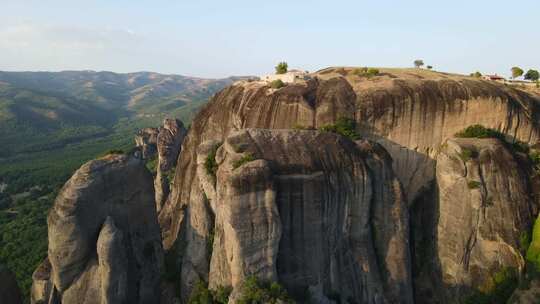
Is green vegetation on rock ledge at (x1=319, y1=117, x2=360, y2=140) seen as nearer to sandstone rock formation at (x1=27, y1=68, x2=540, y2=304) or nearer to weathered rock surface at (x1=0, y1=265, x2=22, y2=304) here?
sandstone rock formation at (x1=27, y1=68, x2=540, y2=304)

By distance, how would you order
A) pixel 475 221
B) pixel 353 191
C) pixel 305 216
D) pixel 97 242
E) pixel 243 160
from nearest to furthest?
pixel 243 160, pixel 97 242, pixel 305 216, pixel 353 191, pixel 475 221

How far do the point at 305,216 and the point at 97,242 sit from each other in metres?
15.3

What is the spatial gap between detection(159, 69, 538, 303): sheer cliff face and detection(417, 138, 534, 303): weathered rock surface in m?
0.11

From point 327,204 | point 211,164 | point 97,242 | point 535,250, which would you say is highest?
point 211,164

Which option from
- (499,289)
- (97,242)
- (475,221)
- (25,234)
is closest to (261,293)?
(97,242)

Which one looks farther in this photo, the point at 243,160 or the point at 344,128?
the point at 344,128

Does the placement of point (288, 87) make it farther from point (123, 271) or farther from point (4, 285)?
point (4, 285)

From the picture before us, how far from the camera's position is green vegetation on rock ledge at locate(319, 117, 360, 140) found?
123ft

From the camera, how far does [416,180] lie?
3959 centimetres

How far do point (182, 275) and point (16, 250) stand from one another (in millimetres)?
40408

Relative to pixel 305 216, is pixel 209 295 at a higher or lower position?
lower

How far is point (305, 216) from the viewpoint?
96.2 feet

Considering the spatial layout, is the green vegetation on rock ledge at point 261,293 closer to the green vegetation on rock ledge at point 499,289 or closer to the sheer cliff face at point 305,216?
the sheer cliff face at point 305,216

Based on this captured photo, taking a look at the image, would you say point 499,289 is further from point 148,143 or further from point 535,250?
point 148,143
